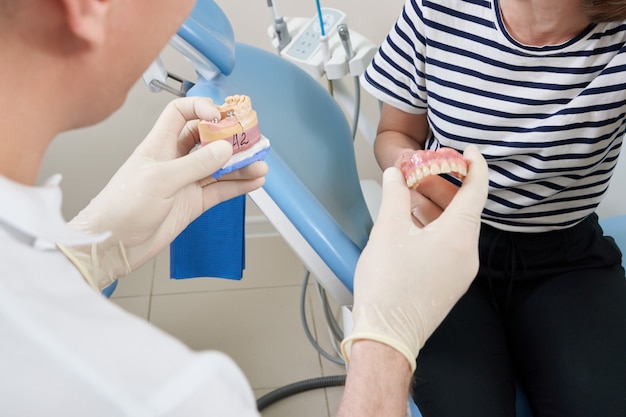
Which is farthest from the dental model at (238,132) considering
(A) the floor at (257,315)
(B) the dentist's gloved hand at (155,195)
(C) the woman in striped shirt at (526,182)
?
(A) the floor at (257,315)

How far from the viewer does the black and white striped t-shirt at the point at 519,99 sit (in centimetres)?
113

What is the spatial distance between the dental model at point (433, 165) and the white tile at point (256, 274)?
1.20m

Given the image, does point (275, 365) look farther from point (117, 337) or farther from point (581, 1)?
point (117, 337)

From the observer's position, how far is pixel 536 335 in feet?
3.81

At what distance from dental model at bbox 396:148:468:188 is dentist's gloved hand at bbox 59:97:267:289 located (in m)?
0.23

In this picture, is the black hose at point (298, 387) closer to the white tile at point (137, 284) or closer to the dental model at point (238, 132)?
the white tile at point (137, 284)

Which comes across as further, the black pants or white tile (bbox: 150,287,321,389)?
white tile (bbox: 150,287,321,389)

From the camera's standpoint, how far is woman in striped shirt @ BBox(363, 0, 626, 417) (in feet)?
3.59

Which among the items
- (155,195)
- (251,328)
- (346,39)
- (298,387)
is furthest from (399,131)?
(251,328)

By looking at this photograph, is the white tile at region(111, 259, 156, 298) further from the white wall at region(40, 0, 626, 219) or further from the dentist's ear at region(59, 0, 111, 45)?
the dentist's ear at region(59, 0, 111, 45)

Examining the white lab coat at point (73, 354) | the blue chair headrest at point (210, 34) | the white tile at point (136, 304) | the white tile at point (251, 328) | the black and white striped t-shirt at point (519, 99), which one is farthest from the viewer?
the white tile at point (136, 304)

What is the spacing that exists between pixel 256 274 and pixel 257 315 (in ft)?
0.59

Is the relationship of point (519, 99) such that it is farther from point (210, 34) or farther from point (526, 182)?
point (210, 34)

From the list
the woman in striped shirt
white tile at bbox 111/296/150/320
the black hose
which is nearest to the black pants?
the woman in striped shirt
